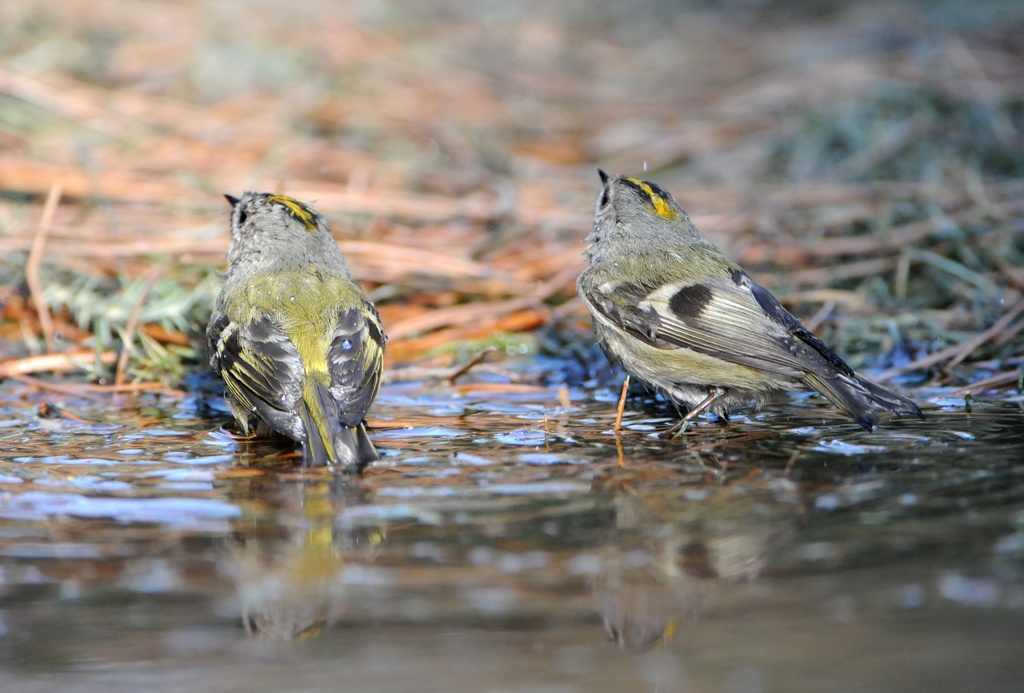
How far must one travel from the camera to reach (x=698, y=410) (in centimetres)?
329

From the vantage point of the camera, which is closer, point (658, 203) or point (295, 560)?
point (295, 560)

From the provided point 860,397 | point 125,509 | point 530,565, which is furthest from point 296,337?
point 860,397

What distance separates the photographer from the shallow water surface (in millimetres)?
1611

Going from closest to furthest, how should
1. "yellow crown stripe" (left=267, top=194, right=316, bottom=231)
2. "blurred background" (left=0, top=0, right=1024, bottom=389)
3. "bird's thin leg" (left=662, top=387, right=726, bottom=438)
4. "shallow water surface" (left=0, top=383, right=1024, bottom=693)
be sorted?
1. "shallow water surface" (left=0, top=383, right=1024, bottom=693)
2. "bird's thin leg" (left=662, top=387, right=726, bottom=438)
3. "yellow crown stripe" (left=267, top=194, right=316, bottom=231)
4. "blurred background" (left=0, top=0, right=1024, bottom=389)

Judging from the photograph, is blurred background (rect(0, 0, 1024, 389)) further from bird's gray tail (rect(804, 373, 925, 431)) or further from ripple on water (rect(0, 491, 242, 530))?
ripple on water (rect(0, 491, 242, 530))

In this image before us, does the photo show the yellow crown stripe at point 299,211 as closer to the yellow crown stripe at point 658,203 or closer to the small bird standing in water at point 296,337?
the small bird standing in water at point 296,337

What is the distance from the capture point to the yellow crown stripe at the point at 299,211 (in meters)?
3.86

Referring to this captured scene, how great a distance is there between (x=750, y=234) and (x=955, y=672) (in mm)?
3827

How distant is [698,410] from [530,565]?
4.81 feet

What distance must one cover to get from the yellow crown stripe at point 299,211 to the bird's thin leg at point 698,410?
160 centimetres

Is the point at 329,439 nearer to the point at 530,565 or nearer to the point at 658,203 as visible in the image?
the point at 530,565

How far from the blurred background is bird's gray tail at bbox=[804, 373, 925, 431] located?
680mm

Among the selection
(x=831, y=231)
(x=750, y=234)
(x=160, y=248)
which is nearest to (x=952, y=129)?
(x=831, y=231)

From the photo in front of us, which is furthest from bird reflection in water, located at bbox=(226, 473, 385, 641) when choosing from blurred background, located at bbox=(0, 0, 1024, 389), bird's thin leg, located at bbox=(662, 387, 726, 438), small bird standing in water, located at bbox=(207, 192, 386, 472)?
blurred background, located at bbox=(0, 0, 1024, 389)
